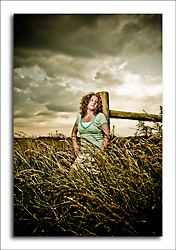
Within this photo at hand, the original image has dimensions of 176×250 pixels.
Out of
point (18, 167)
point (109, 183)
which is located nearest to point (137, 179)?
point (109, 183)

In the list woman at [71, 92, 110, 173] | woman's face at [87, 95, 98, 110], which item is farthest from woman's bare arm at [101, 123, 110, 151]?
woman's face at [87, 95, 98, 110]

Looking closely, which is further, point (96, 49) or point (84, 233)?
point (96, 49)

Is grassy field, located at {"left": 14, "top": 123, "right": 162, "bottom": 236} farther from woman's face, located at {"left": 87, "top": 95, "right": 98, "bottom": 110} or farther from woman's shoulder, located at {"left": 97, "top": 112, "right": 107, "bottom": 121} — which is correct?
woman's face, located at {"left": 87, "top": 95, "right": 98, "bottom": 110}

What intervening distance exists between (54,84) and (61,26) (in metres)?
0.53

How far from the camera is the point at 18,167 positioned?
2.29m

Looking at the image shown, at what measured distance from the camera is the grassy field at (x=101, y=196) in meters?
1.92

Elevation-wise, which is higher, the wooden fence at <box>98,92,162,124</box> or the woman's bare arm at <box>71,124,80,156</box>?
the wooden fence at <box>98,92,162,124</box>

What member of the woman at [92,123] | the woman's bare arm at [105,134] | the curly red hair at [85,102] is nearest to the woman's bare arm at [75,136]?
the woman at [92,123]

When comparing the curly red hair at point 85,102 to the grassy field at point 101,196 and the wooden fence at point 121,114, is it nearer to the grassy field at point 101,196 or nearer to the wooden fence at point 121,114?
the wooden fence at point 121,114

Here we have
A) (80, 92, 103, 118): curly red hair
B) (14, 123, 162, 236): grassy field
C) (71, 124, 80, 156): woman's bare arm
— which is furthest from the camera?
(80, 92, 103, 118): curly red hair

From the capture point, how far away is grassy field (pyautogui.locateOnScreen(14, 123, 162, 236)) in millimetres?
1921
